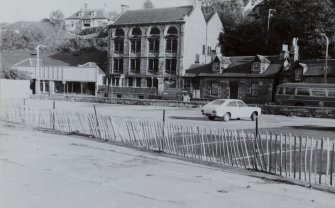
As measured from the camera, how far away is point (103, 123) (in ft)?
60.2

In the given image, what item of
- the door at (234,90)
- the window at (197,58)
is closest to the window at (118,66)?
the window at (197,58)

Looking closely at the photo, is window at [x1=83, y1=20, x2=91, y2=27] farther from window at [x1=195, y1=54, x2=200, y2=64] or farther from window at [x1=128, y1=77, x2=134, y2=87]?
window at [x1=195, y1=54, x2=200, y2=64]

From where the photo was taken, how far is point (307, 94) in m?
38.1

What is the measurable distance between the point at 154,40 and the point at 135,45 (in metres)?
3.46

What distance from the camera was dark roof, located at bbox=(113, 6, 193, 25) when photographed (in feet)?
203

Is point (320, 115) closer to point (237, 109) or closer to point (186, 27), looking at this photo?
point (237, 109)

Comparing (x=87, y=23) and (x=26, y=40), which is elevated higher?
(x=87, y=23)

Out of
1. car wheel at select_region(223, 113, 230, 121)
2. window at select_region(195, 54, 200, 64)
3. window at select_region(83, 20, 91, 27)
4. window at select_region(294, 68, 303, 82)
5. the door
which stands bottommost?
car wheel at select_region(223, 113, 230, 121)

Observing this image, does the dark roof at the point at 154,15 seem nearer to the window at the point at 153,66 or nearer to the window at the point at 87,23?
the window at the point at 153,66

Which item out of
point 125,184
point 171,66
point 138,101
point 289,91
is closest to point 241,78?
point 289,91

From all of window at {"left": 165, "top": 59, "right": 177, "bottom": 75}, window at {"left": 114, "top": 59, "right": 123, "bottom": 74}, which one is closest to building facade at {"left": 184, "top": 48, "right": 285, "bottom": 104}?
window at {"left": 165, "top": 59, "right": 177, "bottom": 75}

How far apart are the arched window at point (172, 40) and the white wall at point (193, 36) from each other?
1520 millimetres

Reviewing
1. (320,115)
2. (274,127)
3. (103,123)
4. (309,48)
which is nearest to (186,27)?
(309,48)

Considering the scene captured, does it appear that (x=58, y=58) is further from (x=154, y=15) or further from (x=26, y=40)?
(x=26, y=40)
